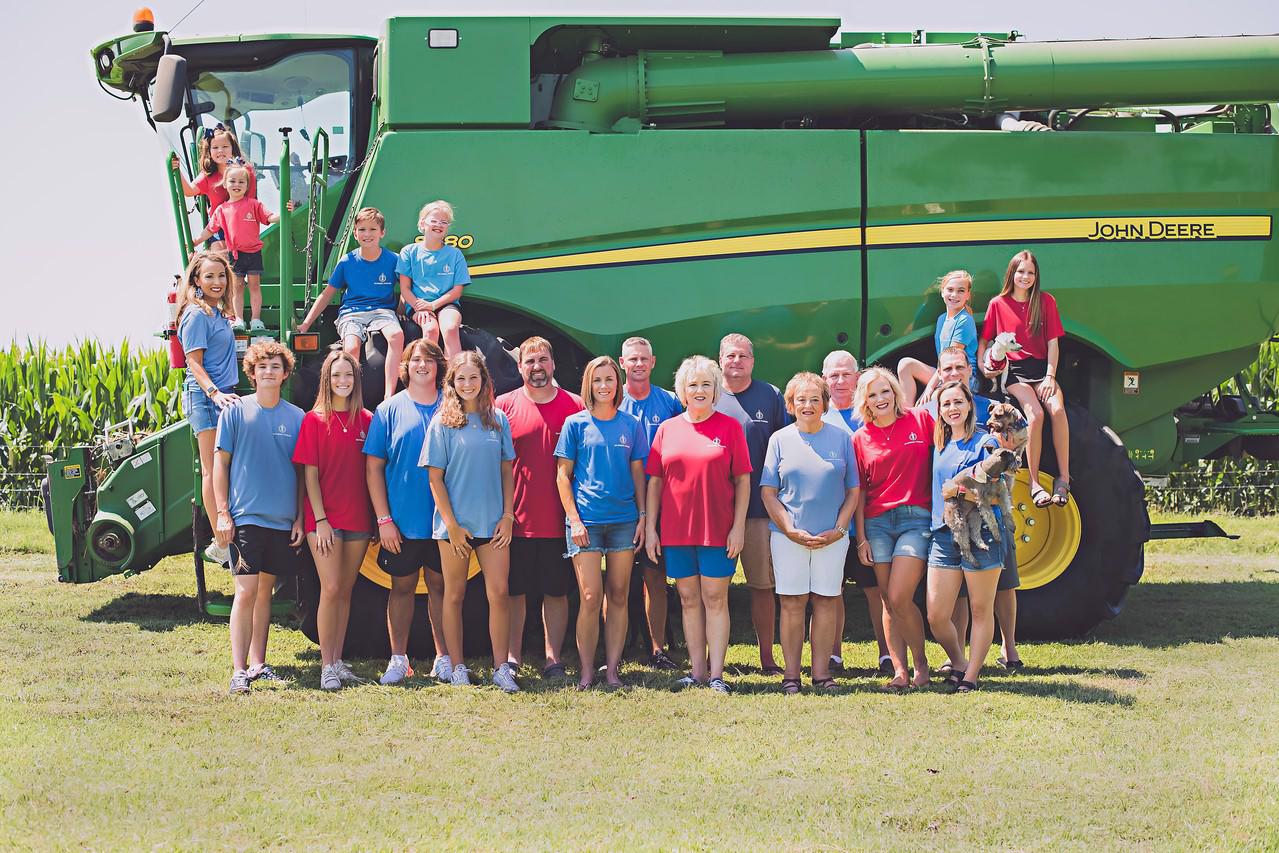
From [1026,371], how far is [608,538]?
2.73 m

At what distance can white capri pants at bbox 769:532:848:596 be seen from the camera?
625 cm

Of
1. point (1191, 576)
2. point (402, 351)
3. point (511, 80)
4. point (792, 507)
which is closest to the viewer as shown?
point (792, 507)

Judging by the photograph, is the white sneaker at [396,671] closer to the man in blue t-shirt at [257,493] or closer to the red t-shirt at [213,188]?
the man in blue t-shirt at [257,493]

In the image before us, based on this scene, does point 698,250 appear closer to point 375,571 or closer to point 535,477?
point 535,477

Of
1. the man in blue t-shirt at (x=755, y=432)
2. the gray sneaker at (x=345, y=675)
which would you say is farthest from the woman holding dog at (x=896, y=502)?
the gray sneaker at (x=345, y=675)

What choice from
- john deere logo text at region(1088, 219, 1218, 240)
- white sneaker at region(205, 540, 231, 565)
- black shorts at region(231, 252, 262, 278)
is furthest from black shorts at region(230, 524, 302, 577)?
john deere logo text at region(1088, 219, 1218, 240)

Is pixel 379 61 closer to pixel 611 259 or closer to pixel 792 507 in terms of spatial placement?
pixel 611 259

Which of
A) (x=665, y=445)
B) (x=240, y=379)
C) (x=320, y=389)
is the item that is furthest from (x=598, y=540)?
(x=240, y=379)

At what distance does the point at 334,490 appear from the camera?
20.9 ft

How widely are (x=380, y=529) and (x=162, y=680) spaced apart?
143 centimetres

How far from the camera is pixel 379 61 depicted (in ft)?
25.2

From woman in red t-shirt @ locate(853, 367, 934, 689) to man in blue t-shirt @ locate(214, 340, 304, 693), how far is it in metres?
2.80

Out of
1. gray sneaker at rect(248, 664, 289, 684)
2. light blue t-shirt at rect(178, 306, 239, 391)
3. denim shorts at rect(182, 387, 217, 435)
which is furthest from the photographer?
denim shorts at rect(182, 387, 217, 435)

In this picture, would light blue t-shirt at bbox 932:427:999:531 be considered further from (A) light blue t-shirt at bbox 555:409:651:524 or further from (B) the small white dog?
(A) light blue t-shirt at bbox 555:409:651:524
